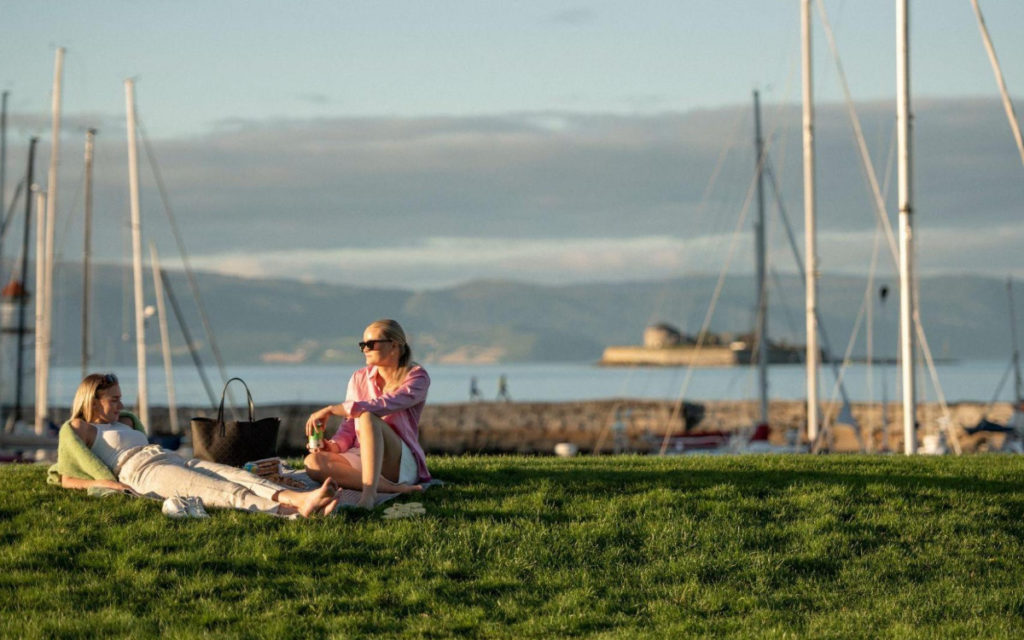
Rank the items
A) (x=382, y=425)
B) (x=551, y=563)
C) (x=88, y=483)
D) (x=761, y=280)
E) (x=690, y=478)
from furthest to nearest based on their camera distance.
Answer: (x=761, y=280) < (x=690, y=478) < (x=88, y=483) < (x=382, y=425) < (x=551, y=563)

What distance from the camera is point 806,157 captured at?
2830 centimetres

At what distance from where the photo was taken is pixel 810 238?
91.8ft

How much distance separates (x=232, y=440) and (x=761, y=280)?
28.4 metres

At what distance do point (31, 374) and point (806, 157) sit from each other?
3186cm

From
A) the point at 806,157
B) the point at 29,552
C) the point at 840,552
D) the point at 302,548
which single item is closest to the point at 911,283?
the point at 806,157

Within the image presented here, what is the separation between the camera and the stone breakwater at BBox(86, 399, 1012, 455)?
46469 millimetres

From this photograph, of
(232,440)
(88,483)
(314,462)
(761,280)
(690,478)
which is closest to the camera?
(314,462)

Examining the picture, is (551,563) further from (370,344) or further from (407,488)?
(370,344)

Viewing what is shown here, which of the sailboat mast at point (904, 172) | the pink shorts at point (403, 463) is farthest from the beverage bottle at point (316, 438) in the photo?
the sailboat mast at point (904, 172)

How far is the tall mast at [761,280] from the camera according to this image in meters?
36.2

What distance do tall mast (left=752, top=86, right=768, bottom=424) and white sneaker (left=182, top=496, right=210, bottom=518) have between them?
26715 millimetres

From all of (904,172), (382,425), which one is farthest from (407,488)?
(904,172)

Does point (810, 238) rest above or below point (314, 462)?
above

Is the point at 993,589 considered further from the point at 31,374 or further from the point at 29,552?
the point at 31,374
